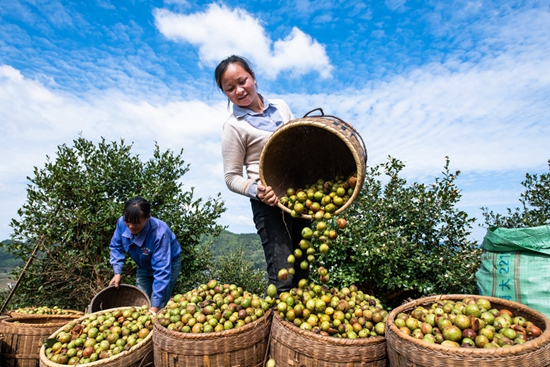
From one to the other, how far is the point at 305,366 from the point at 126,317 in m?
2.46

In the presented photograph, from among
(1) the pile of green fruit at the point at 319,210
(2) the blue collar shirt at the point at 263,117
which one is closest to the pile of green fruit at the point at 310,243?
(1) the pile of green fruit at the point at 319,210

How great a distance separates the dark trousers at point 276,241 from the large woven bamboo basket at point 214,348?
58 centimetres

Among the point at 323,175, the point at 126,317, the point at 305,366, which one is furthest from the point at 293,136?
the point at 126,317

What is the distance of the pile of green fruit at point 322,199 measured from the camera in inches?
136

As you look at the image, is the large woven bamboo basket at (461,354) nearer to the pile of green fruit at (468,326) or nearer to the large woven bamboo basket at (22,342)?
the pile of green fruit at (468,326)

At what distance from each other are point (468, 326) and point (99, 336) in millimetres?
3653

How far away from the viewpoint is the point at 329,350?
2.79 meters

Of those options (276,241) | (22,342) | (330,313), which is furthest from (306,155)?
(22,342)

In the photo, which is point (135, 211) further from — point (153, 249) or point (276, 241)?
point (276, 241)

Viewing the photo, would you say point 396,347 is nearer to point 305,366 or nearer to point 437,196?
point 305,366

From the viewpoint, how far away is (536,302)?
387 centimetres

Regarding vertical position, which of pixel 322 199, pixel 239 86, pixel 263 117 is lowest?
pixel 322 199

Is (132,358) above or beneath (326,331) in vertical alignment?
beneath

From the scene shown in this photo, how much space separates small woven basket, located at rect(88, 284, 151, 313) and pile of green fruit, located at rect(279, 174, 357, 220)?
297cm
